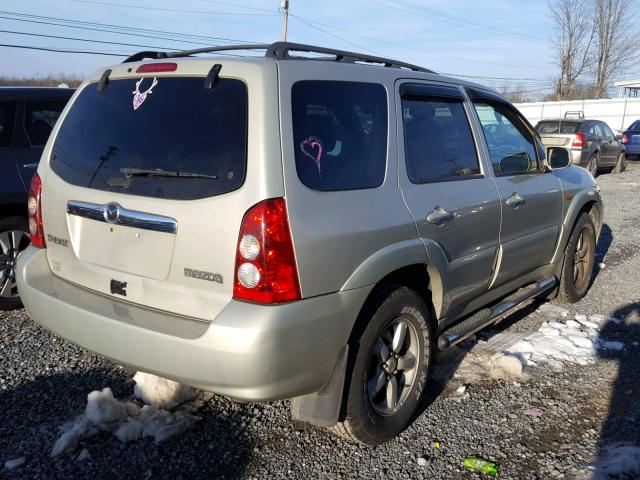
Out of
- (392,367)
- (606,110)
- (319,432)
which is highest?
(606,110)

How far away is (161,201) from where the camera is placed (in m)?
2.53

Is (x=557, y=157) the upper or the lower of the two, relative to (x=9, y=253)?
upper

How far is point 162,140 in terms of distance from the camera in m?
2.62

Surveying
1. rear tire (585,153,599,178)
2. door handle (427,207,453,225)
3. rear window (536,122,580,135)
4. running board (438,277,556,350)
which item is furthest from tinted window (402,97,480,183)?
rear tire (585,153,599,178)

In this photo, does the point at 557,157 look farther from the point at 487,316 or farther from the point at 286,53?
the point at 286,53

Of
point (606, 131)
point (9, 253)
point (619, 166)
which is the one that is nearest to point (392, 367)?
point (9, 253)

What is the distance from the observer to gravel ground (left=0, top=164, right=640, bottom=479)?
2852 millimetres

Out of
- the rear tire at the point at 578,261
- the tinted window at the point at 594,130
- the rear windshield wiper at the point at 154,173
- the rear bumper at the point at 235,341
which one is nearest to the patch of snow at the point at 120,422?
the rear bumper at the point at 235,341

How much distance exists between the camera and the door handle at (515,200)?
12.7ft

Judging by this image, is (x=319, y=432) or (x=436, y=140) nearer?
(x=319, y=432)

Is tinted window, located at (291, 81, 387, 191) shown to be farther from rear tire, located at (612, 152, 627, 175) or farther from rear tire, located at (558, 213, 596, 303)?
rear tire, located at (612, 152, 627, 175)

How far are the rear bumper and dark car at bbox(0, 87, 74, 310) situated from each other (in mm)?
2383

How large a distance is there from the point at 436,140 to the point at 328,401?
5.51 ft

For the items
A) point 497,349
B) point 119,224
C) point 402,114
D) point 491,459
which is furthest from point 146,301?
point 497,349
